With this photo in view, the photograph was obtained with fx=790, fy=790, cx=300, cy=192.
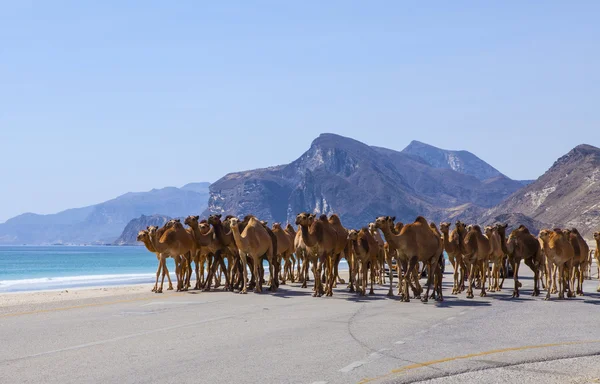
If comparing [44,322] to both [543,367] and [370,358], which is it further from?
[543,367]

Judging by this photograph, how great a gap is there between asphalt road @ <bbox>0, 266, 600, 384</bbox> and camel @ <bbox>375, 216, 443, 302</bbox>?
1.67m

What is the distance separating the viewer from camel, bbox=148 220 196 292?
27.8m

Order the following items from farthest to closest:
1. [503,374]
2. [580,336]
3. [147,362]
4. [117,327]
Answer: [117,327], [580,336], [147,362], [503,374]

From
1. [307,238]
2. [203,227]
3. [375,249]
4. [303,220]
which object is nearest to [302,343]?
[307,238]

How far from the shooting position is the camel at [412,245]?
22.9m

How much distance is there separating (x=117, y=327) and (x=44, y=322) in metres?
2.31

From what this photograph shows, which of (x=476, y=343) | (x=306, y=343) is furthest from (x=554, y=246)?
(x=306, y=343)

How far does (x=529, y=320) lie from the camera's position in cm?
1720

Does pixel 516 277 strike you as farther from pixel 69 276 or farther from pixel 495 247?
pixel 69 276

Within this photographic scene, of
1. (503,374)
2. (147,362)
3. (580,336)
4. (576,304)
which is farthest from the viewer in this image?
(576,304)

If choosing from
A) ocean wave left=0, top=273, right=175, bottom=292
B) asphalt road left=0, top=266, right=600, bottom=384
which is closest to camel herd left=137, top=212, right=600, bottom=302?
asphalt road left=0, top=266, right=600, bottom=384

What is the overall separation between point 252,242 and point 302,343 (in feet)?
43.4

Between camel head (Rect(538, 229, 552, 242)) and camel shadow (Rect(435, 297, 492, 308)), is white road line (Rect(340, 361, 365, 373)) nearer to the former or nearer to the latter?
camel shadow (Rect(435, 297, 492, 308))

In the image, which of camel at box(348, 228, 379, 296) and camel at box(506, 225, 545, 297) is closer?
camel at box(348, 228, 379, 296)
